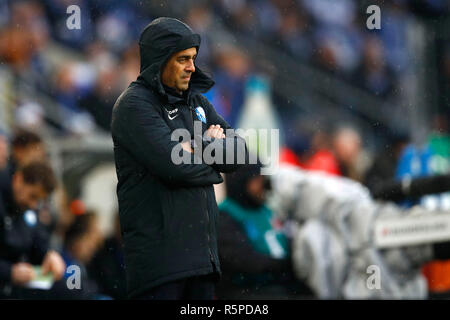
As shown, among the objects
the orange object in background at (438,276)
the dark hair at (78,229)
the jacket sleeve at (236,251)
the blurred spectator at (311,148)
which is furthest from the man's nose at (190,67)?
the blurred spectator at (311,148)

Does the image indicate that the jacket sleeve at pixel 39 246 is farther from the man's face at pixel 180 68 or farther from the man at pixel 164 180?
the man's face at pixel 180 68

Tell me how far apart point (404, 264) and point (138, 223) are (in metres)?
3.54

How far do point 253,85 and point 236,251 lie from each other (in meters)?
4.85

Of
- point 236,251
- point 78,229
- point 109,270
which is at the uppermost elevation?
point 78,229

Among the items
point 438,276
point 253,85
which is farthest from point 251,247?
point 253,85

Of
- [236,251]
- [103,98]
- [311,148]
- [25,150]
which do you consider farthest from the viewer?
[311,148]

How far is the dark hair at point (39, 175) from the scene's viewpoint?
18.0ft

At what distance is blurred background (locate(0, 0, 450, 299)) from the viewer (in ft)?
25.7

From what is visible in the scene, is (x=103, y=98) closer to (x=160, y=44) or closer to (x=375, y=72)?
(x=375, y=72)

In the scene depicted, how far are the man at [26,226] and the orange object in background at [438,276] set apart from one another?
2866 mm

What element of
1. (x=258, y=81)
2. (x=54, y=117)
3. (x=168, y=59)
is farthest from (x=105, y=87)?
(x=168, y=59)

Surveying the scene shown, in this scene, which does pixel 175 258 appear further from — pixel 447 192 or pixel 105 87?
pixel 105 87

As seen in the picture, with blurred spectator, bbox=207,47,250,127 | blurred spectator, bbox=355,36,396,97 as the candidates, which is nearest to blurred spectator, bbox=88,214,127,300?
blurred spectator, bbox=207,47,250,127

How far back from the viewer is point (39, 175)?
5.48 meters
